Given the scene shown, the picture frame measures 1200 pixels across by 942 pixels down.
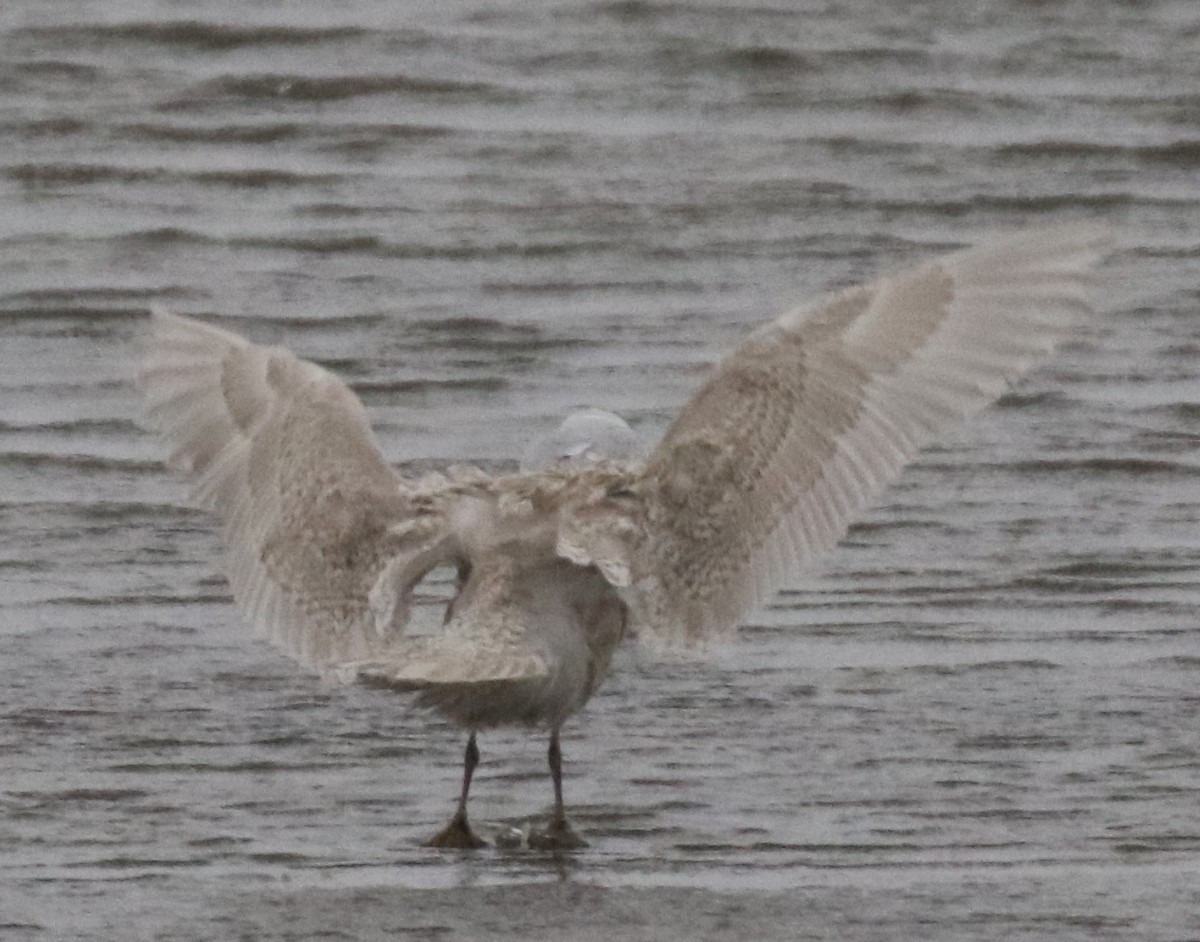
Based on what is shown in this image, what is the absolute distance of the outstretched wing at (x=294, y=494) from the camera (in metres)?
7.89

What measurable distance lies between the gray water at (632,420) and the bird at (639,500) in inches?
16.5

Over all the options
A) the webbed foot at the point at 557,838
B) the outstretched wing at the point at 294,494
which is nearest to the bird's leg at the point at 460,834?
the webbed foot at the point at 557,838

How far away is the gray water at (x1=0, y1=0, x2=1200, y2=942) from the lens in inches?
296

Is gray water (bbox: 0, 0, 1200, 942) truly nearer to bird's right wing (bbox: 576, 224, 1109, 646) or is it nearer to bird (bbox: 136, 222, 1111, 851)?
bird (bbox: 136, 222, 1111, 851)

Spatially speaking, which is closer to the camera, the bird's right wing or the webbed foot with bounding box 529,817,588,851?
the webbed foot with bounding box 529,817,588,851

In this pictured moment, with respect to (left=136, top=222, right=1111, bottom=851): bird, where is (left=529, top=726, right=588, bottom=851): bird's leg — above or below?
below

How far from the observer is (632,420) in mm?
12156

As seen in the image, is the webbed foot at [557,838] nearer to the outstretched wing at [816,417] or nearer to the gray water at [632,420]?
the gray water at [632,420]

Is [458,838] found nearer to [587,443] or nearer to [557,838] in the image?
[557,838]

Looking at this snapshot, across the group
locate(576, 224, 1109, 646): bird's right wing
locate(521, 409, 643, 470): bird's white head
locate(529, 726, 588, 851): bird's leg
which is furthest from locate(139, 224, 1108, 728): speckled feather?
locate(521, 409, 643, 470): bird's white head

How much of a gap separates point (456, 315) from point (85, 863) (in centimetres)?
631

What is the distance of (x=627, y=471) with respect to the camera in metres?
7.98

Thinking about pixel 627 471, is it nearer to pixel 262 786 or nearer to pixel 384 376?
pixel 262 786

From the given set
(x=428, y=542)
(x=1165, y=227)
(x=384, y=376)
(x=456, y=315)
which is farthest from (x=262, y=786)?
(x=1165, y=227)
